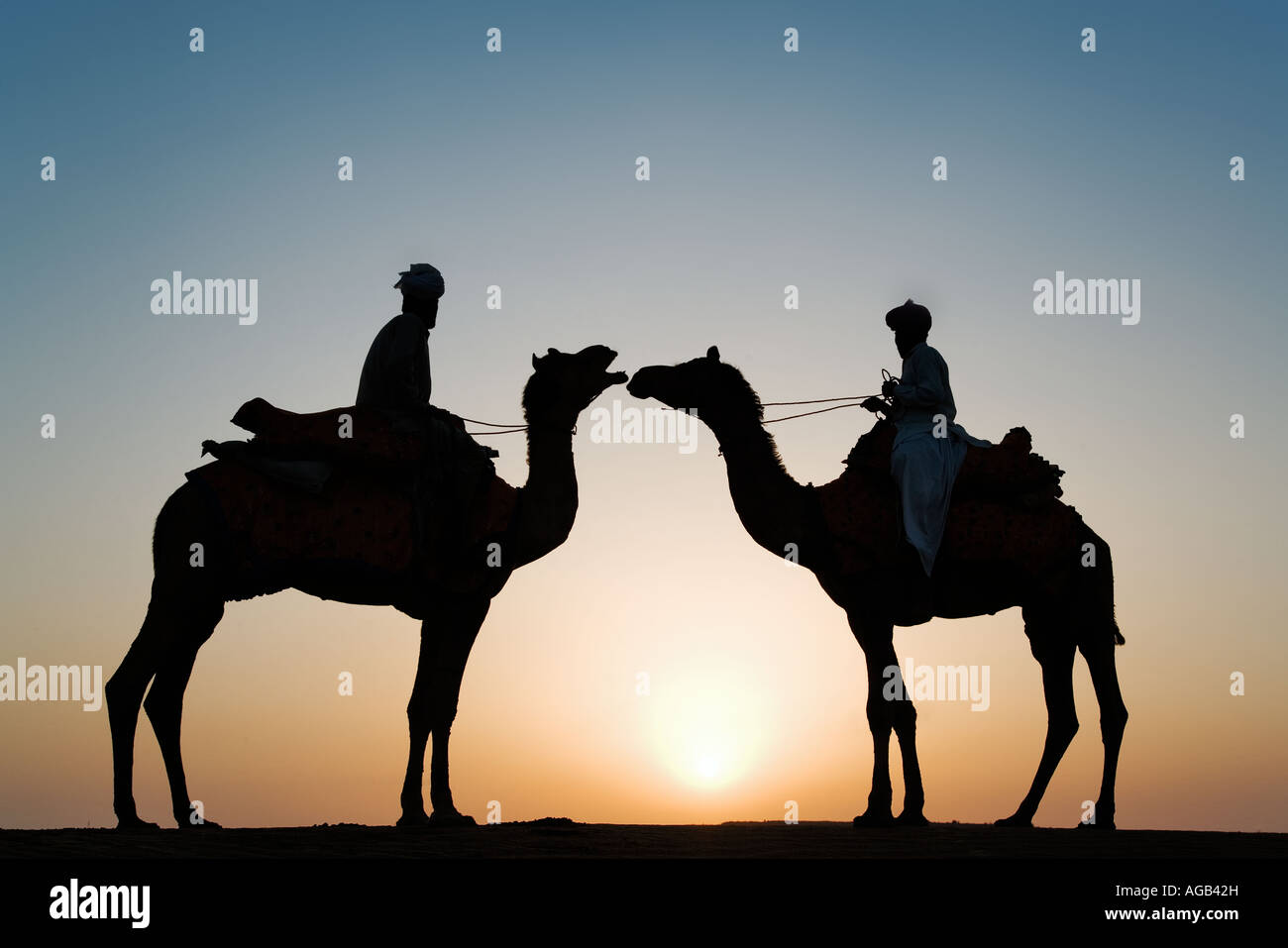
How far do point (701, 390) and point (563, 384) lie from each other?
1358 mm

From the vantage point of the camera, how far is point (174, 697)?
521 inches

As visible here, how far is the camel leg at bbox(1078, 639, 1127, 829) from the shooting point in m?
13.6

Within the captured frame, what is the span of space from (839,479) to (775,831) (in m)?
3.72

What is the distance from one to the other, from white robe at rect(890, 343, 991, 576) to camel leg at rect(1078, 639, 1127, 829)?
1.99 m

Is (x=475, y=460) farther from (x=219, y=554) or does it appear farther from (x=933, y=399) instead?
(x=933, y=399)

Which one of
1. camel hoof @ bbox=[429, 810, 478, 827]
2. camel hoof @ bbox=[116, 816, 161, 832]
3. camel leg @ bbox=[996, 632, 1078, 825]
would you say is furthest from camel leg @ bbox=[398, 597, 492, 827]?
camel leg @ bbox=[996, 632, 1078, 825]

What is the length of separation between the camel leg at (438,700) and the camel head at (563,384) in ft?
6.10

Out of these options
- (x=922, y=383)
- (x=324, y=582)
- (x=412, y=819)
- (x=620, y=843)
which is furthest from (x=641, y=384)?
(x=620, y=843)

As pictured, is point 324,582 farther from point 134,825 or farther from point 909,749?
point 909,749

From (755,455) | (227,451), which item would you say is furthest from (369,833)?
(755,455)

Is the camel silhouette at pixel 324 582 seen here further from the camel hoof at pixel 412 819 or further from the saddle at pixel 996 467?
the saddle at pixel 996 467

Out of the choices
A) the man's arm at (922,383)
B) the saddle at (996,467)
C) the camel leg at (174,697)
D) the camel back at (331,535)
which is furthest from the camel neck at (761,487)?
the camel leg at (174,697)

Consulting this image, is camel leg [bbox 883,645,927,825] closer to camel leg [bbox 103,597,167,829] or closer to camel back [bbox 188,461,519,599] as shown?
camel back [bbox 188,461,519,599]

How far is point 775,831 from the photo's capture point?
12.0 metres
